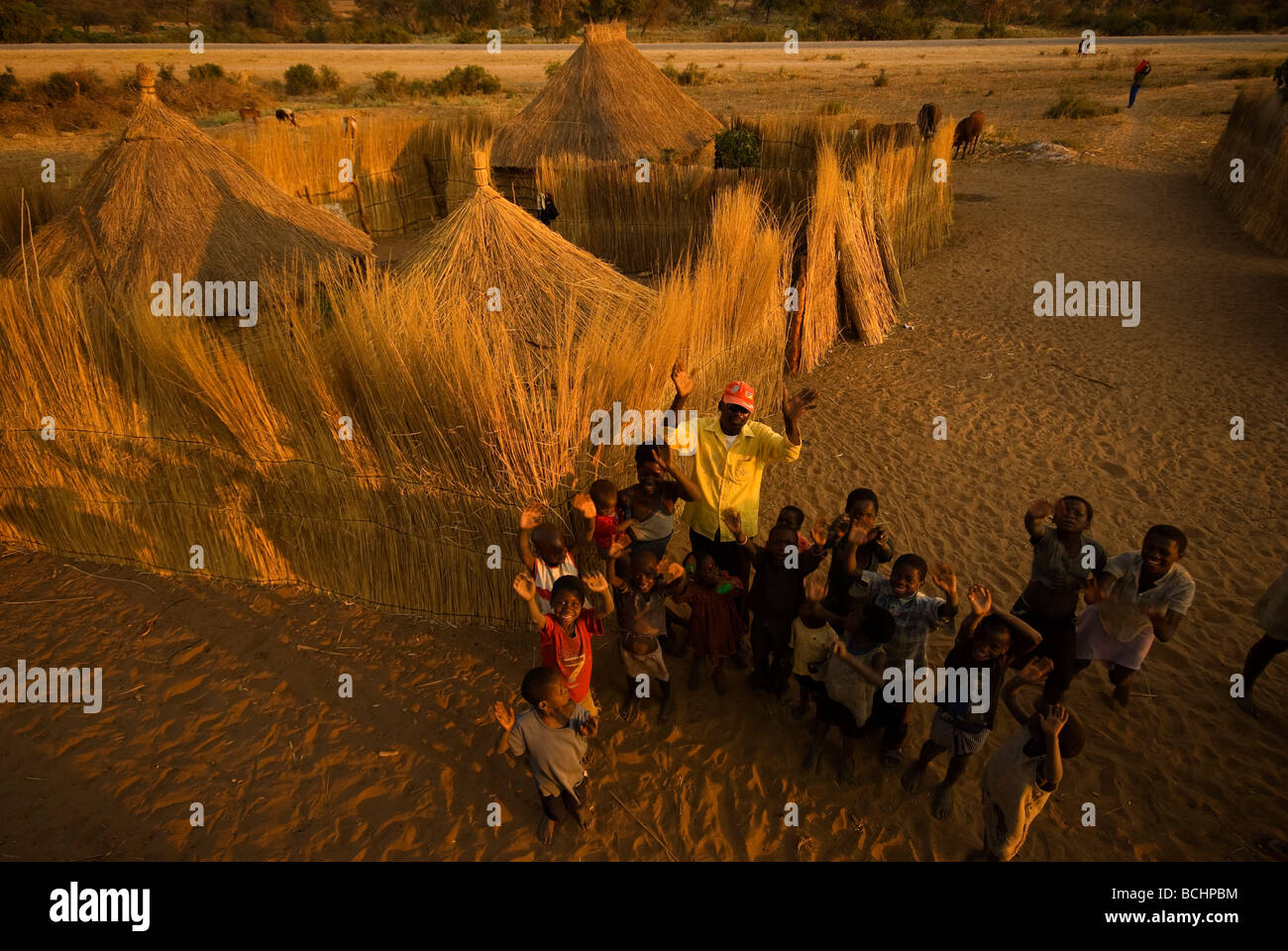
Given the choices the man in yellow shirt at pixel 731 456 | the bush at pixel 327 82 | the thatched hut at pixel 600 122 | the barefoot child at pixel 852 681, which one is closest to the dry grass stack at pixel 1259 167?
the thatched hut at pixel 600 122

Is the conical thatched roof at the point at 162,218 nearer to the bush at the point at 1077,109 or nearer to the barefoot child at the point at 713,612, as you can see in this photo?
the barefoot child at the point at 713,612

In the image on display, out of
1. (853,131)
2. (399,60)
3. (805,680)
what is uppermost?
(399,60)

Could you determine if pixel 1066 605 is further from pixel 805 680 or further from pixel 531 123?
pixel 531 123

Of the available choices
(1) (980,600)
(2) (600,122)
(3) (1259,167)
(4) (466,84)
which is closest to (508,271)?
(1) (980,600)

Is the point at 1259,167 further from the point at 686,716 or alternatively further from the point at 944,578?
the point at 686,716

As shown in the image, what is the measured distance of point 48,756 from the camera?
298 centimetres

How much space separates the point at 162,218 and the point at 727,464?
5628 mm

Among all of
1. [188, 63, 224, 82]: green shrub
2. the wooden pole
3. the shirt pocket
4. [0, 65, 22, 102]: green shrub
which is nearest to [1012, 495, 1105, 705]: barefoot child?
the shirt pocket

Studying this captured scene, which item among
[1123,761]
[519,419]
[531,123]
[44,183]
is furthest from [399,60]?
[1123,761]

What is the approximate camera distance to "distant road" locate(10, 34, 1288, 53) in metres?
26.0

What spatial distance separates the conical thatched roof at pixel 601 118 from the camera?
970 cm

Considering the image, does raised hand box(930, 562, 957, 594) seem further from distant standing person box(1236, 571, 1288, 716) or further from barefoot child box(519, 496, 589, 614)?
distant standing person box(1236, 571, 1288, 716)

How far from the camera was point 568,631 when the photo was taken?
263 cm

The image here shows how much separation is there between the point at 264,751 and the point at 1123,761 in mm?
3603
